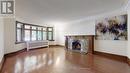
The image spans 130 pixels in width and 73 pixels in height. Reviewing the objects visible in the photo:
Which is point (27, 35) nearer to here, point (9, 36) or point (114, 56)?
point (9, 36)

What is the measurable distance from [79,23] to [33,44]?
4.23 meters

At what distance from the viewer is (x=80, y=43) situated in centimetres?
737

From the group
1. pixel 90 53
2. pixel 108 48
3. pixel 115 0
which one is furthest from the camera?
pixel 90 53

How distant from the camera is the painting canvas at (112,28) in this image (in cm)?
489

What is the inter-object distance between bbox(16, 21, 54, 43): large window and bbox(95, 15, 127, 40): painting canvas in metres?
5.41

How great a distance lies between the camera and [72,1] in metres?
3.75

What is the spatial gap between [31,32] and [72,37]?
12.1 feet

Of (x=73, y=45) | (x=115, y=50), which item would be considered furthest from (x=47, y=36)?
Answer: (x=115, y=50)

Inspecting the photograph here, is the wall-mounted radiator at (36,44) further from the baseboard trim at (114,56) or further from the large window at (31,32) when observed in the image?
the baseboard trim at (114,56)

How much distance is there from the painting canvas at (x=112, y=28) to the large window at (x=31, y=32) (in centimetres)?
541

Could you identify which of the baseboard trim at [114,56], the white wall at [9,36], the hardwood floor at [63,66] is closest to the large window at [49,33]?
the white wall at [9,36]

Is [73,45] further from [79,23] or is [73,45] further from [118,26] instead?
[118,26]

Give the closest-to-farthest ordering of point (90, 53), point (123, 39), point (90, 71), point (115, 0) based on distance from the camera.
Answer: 1. point (90, 71)
2. point (115, 0)
3. point (123, 39)
4. point (90, 53)

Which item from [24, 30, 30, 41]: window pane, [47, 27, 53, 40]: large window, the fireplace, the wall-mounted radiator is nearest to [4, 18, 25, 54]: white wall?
the wall-mounted radiator
